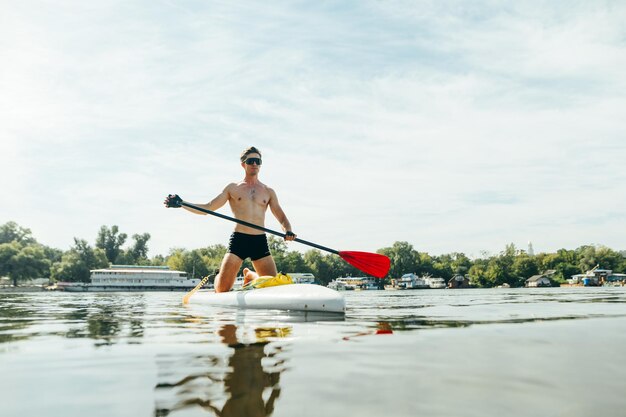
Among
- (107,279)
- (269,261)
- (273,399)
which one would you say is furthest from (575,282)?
(273,399)

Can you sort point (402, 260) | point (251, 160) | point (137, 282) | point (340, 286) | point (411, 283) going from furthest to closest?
point (402, 260), point (411, 283), point (340, 286), point (137, 282), point (251, 160)

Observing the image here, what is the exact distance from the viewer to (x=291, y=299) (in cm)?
808

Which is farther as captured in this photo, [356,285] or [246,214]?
[356,285]

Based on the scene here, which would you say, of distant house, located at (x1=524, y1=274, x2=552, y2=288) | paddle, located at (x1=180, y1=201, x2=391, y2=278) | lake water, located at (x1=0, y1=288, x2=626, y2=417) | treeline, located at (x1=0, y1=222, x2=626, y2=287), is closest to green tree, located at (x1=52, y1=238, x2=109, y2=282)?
treeline, located at (x1=0, y1=222, x2=626, y2=287)

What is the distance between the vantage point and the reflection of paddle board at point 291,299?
7699 mm

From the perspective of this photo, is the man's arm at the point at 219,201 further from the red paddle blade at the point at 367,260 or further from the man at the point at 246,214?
the red paddle blade at the point at 367,260

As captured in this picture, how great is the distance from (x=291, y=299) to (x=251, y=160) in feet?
11.8

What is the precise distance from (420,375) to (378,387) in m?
0.39

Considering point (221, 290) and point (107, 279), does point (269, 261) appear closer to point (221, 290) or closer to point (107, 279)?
point (221, 290)

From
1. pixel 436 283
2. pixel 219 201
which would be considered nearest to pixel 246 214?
pixel 219 201

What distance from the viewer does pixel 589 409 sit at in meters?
2.28

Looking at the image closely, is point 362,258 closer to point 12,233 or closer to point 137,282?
point 137,282

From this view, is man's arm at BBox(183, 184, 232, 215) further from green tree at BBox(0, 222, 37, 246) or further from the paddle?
green tree at BBox(0, 222, 37, 246)

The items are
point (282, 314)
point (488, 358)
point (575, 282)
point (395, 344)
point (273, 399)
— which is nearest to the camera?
point (273, 399)
